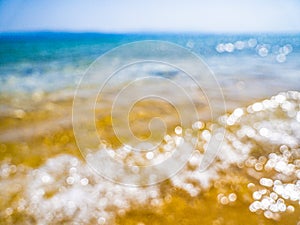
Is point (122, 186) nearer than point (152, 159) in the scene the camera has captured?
Yes

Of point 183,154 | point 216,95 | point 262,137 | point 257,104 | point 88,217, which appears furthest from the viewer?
point 216,95

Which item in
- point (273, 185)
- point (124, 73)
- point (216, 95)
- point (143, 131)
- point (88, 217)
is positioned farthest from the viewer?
point (124, 73)

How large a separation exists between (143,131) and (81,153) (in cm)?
106

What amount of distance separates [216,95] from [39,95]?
12.8ft

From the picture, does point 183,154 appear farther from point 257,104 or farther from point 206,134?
point 257,104

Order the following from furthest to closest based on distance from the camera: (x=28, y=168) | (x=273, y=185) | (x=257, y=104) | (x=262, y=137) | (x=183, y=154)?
(x=257, y=104) < (x=262, y=137) < (x=183, y=154) < (x=28, y=168) < (x=273, y=185)

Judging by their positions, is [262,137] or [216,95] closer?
[262,137]

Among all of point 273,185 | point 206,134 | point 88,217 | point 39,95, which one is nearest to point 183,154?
point 206,134

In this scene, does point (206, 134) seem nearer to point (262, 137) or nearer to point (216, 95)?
point (262, 137)

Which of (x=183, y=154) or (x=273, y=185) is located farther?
(x=183, y=154)

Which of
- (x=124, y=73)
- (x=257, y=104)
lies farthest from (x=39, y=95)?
(x=257, y=104)

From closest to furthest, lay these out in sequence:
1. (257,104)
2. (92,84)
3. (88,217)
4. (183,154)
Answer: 1. (88,217)
2. (183,154)
3. (257,104)
4. (92,84)

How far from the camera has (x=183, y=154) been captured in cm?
360

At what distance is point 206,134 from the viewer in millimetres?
4188
